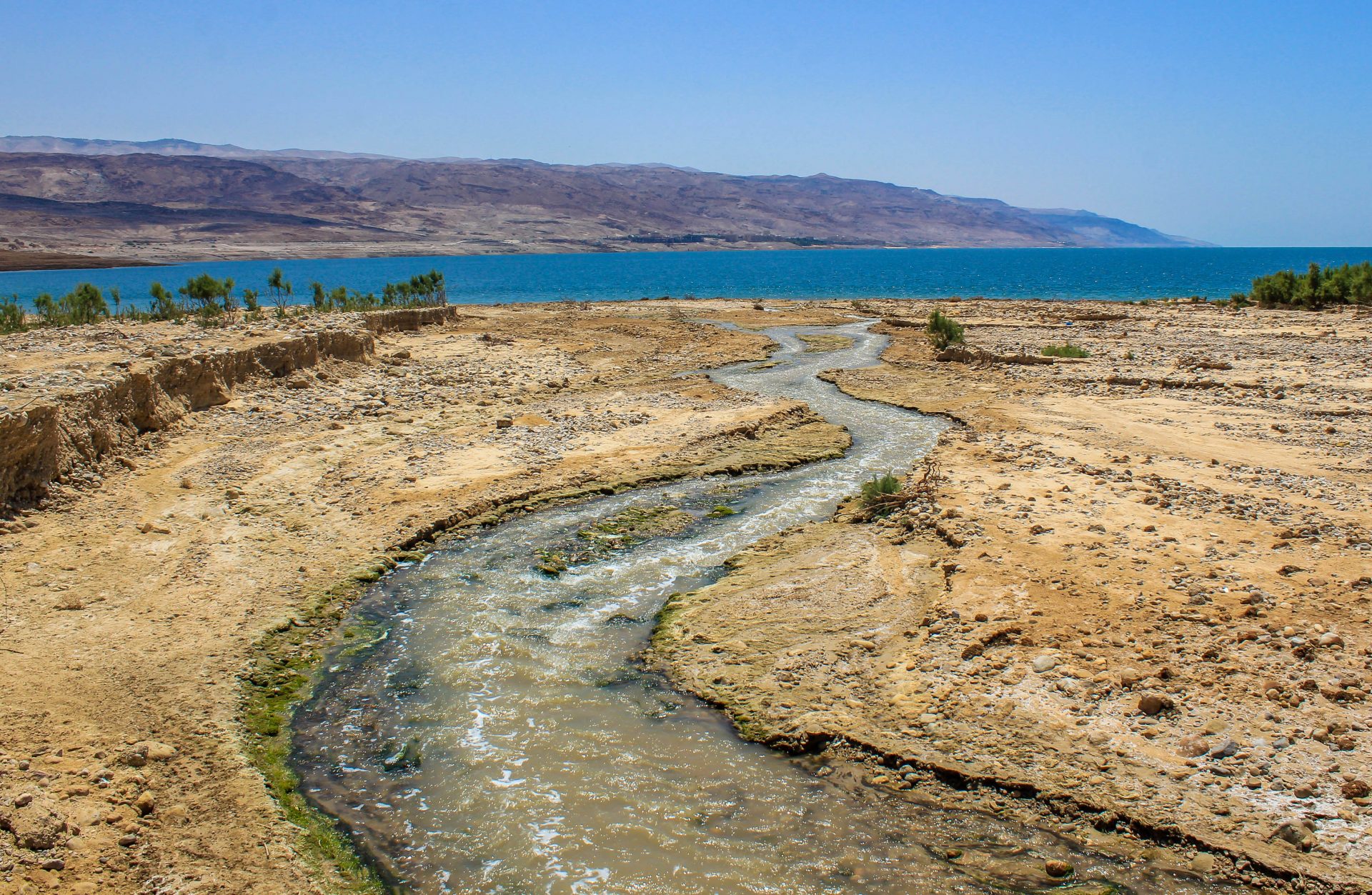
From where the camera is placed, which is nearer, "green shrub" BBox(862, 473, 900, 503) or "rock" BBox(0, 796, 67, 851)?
"rock" BBox(0, 796, 67, 851)

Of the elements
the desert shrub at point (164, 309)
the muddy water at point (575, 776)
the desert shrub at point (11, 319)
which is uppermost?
the desert shrub at point (164, 309)

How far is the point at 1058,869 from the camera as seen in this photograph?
20.4ft

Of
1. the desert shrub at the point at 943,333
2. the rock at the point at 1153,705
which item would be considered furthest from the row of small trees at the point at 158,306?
the rock at the point at 1153,705

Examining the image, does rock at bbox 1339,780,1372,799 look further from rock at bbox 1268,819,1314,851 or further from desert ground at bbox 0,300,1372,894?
rock at bbox 1268,819,1314,851

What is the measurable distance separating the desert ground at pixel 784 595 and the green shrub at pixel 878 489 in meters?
0.26

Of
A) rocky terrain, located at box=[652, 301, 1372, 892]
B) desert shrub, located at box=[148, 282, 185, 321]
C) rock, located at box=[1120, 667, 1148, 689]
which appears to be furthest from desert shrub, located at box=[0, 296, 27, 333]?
rock, located at box=[1120, 667, 1148, 689]

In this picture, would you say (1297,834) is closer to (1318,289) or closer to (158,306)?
(158,306)

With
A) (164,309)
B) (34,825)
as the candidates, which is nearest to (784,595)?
(34,825)

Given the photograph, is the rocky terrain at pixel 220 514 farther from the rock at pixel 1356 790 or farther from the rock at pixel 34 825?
the rock at pixel 1356 790

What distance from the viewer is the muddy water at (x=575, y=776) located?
6449 millimetres

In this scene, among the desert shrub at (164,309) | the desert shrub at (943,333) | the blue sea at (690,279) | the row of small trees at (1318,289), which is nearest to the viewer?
the desert shrub at (164,309)

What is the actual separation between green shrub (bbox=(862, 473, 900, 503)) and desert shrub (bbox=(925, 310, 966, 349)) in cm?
1881

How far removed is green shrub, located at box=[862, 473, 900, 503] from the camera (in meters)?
13.7

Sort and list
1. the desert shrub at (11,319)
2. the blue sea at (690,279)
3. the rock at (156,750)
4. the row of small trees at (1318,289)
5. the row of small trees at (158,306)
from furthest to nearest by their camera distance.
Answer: the blue sea at (690,279) < the row of small trees at (1318,289) < the row of small trees at (158,306) < the desert shrub at (11,319) < the rock at (156,750)
